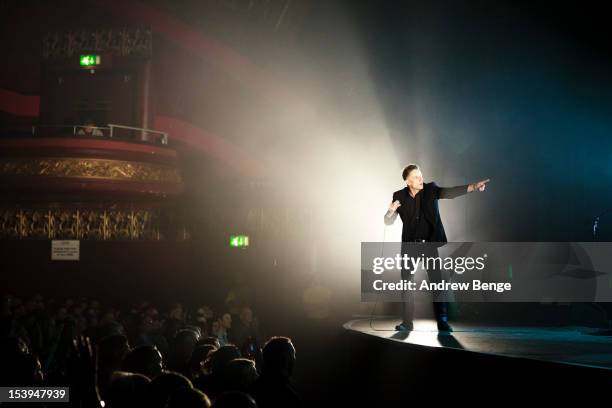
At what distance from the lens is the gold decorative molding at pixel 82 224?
15.3 m

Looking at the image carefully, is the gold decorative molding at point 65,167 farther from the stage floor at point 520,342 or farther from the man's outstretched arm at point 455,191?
the man's outstretched arm at point 455,191

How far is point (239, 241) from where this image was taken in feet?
54.2

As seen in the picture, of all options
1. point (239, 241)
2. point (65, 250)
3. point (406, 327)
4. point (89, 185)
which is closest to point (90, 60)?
point (89, 185)

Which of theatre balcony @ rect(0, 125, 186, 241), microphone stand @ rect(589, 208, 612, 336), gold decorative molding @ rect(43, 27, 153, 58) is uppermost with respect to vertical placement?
gold decorative molding @ rect(43, 27, 153, 58)

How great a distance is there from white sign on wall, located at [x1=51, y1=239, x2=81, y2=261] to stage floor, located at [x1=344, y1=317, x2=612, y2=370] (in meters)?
11.9

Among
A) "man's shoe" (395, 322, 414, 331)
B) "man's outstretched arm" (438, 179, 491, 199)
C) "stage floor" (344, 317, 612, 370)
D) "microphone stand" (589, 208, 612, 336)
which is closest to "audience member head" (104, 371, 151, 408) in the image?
"stage floor" (344, 317, 612, 370)

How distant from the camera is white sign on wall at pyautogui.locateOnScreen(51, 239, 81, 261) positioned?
610 inches

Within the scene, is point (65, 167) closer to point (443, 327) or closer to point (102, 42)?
point (102, 42)

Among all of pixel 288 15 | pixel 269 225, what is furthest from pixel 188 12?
pixel 269 225

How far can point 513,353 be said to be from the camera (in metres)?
3.46

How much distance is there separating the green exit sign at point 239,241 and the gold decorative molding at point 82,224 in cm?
191

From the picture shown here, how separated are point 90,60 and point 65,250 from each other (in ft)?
17.3

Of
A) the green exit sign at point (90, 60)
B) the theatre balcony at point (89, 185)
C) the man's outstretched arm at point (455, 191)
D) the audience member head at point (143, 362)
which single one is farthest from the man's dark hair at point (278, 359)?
the green exit sign at point (90, 60)

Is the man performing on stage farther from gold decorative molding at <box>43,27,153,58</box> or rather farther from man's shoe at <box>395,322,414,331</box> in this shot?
gold decorative molding at <box>43,27,153,58</box>
